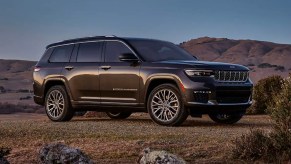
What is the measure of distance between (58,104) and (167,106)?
339cm

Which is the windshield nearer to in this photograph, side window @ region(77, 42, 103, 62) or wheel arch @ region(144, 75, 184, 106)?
wheel arch @ region(144, 75, 184, 106)

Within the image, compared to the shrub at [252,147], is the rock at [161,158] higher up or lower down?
higher up

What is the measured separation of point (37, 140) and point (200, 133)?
288 cm

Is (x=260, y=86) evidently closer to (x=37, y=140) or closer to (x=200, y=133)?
(x=200, y=133)

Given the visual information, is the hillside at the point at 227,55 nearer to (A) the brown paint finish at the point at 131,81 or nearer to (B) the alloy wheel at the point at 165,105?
(A) the brown paint finish at the point at 131,81

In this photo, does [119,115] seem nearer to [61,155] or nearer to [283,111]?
[283,111]

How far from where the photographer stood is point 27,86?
6556cm

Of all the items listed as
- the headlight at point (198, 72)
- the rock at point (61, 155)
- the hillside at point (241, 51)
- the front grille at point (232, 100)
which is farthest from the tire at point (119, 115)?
the hillside at point (241, 51)

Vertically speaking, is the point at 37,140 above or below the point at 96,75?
below

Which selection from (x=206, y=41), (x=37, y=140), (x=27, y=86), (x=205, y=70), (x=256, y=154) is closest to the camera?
(x=256, y=154)

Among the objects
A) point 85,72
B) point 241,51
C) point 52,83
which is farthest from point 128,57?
point 241,51

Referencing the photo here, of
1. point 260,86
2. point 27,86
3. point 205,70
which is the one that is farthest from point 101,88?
point 27,86

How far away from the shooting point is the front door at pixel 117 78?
13.0 metres

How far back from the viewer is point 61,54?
15.0 m
